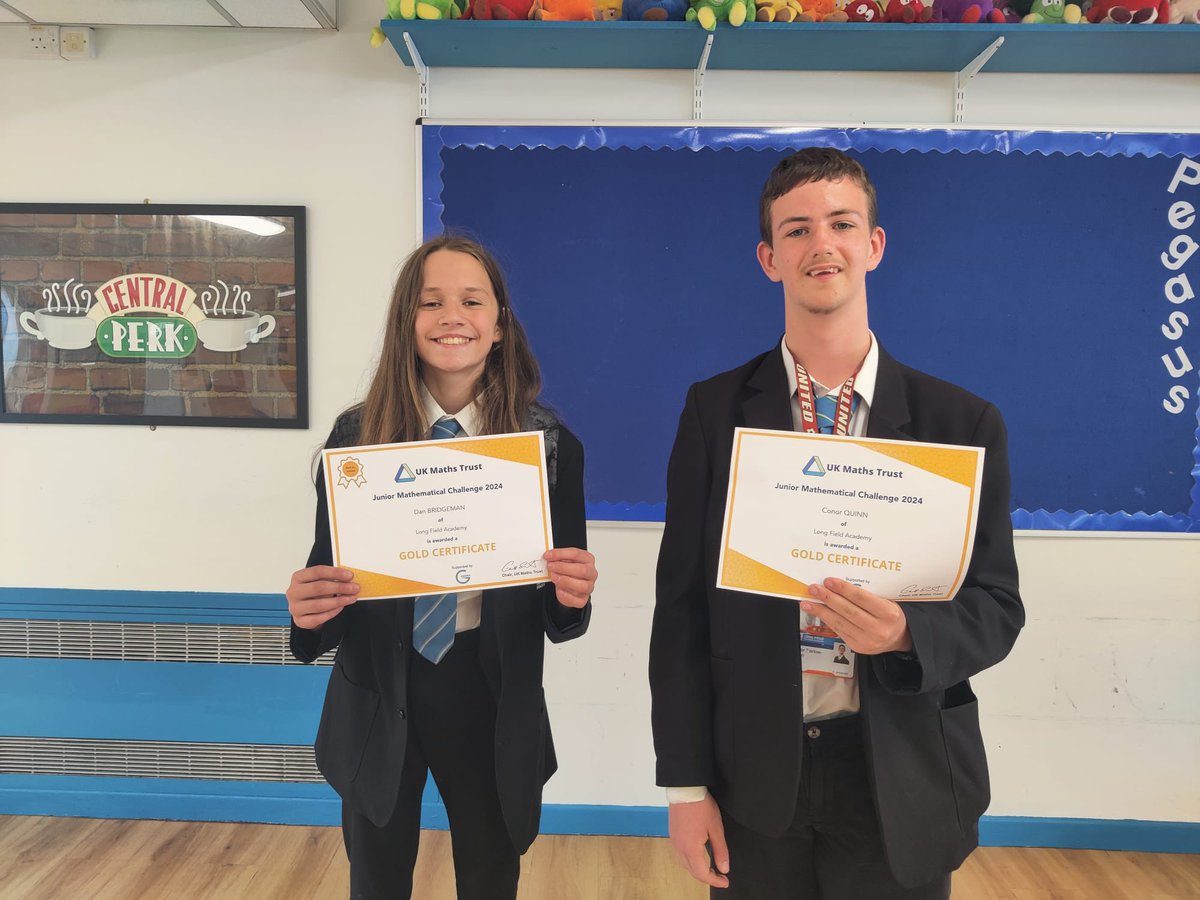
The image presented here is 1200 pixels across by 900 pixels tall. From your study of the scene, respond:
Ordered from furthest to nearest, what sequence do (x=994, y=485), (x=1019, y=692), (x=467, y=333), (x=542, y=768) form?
(x=1019, y=692), (x=542, y=768), (x=467, y=333), (x=994, y=485)

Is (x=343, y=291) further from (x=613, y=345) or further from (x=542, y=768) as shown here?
(x=542, y=768)

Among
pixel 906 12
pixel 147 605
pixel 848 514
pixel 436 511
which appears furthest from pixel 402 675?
pixel 906 12

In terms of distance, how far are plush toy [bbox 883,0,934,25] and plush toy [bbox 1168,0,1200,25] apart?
73 cm

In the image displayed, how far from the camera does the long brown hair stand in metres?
1.43

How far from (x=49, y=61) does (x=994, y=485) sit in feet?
10.2

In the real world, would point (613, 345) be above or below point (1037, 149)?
below

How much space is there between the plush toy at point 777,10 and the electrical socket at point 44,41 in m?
2.26

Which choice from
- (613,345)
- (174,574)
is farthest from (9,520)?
(613,345)

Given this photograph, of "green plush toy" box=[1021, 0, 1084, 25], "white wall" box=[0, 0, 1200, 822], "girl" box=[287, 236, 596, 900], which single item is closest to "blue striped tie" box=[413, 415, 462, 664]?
"girl" box=[287, 236, 596, 900]

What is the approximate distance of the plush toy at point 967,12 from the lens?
2193 millimetres

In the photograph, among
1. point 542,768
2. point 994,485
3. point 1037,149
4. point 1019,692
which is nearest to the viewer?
point 994,485

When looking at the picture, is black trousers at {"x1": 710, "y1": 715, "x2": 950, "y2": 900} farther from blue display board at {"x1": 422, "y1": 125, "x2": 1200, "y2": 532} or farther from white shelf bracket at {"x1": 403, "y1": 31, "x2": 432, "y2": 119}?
white shelf bracket at {"x1": 403, "y1": 31, "x2": 432, "y2": 119}

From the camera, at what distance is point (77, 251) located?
8.41ft
